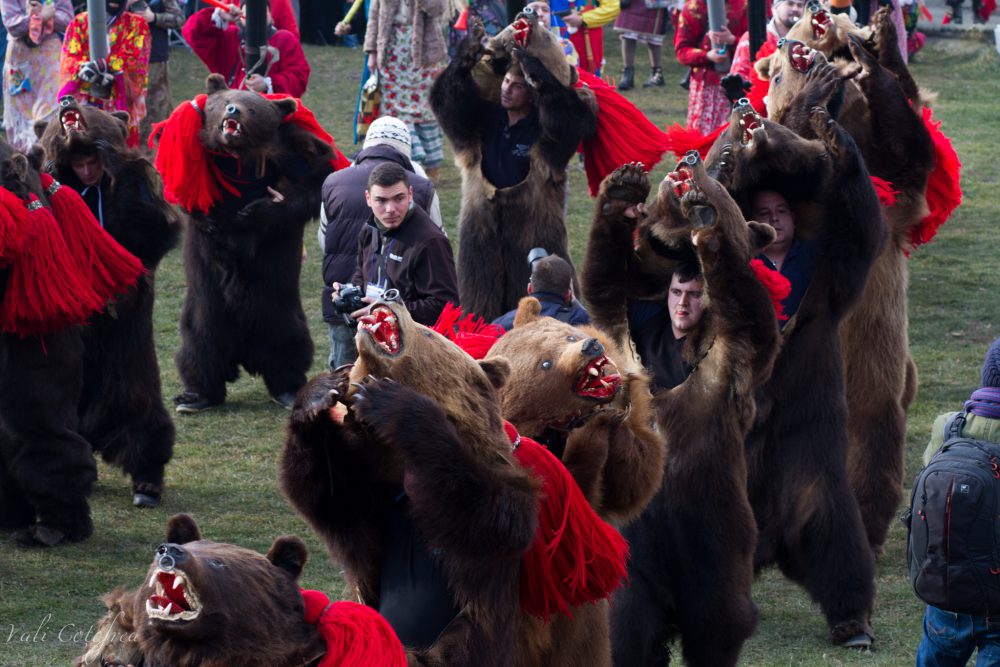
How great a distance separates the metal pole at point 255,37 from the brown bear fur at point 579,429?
6.70 metres

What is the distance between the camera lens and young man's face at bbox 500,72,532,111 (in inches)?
310

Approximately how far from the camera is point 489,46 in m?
7.99

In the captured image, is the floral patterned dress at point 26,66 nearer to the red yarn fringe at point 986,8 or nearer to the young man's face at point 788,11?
the young man's face at point 788,11

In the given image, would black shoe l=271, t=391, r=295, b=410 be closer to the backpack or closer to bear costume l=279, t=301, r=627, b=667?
the backpack

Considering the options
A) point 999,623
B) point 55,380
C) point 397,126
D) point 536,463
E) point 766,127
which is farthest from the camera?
point 397,126

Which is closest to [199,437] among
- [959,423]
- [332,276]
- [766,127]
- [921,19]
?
[332,276]

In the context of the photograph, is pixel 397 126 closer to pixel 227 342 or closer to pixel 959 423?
pixel 227 342

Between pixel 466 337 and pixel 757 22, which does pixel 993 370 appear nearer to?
pixel 466 337

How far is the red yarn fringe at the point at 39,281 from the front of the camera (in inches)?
241

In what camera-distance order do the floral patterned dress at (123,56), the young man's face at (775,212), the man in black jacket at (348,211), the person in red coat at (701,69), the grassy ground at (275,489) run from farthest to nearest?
the person in red coat at (701,69) < the floral patterned dress at (123,56) < the man in black jacket at (348,211) < the grassy ground at (275,489) < the young man's face at (775,212)

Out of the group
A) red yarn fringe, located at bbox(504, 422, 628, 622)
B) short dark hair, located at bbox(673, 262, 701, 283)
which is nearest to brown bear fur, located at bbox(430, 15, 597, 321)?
short dark hair, located at bbox(673, 262, 701, 283)

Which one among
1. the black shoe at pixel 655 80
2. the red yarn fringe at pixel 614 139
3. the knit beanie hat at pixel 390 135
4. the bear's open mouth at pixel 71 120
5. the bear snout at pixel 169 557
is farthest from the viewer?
the black shoe at pixel 655 80

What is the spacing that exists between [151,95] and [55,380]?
7.68 m

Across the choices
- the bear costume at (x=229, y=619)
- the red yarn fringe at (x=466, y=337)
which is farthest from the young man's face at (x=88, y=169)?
the bear costume at (x=229, y=619)
